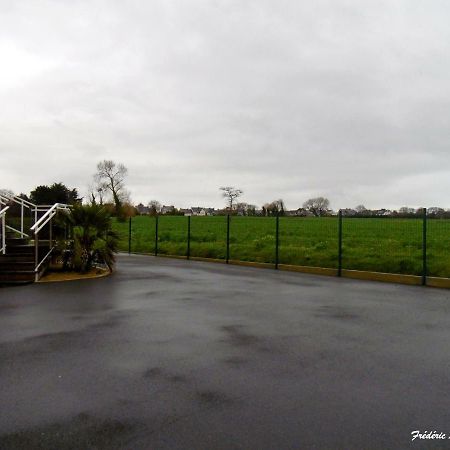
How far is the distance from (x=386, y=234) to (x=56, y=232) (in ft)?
34.3

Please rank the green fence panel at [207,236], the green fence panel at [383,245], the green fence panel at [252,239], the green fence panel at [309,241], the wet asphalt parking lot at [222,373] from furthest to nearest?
the green fence panel at [207,236] → the green fence panel at [252,239] → the green fence panel at [309,241] → the green fence panel at [383,245] → the wet asphalt parking lot at [222,373]

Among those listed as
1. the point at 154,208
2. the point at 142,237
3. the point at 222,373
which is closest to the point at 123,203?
the point at 154,208

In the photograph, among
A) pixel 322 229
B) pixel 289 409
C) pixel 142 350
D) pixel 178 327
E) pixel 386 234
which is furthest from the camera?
pixel 322 229

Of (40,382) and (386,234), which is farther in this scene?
(386,234)

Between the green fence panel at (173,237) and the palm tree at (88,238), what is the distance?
7281 mm

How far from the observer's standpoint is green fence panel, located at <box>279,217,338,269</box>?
14719 millimetres

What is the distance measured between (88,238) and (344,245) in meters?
9.52

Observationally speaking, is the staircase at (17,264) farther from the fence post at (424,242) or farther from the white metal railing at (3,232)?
the fence post at (424,242)

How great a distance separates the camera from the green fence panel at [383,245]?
12320 mm

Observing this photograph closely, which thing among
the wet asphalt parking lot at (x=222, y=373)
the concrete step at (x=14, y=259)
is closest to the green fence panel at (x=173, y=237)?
the concrete step at (x=14, y=259)

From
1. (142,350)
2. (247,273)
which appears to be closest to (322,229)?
(247,273)

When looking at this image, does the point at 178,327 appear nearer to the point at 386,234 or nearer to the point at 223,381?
the point at 223,381

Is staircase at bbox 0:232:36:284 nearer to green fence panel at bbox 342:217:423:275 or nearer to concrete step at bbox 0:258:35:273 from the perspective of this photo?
concrete step at bbox 0:258:35:273

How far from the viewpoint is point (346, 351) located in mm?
4957
